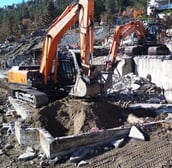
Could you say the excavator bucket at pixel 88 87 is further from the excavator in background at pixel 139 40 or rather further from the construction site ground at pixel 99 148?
the excavator in background at pixel 139 40

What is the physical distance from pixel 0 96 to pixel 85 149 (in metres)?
10.5

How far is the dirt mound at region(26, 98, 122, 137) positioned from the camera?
12375 millimetres

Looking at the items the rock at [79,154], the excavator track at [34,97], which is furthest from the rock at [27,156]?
the excavator track at [34,97]

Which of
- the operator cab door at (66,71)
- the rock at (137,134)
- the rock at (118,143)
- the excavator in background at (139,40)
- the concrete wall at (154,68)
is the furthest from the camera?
the excavator in background at (139,40)

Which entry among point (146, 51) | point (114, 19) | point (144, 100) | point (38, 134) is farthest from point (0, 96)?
point (114, 19)

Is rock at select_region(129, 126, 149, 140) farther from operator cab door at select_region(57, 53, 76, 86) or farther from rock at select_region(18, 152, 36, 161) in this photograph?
operator cab door at select_region(57, 53, 76, 86)

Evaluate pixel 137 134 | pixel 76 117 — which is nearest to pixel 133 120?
pixel 137 134

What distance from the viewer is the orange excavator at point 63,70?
13.6m

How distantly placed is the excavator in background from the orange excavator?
8.50 meters

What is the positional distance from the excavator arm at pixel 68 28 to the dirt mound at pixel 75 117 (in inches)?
59.3

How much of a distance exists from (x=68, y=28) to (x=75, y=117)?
3405 mm

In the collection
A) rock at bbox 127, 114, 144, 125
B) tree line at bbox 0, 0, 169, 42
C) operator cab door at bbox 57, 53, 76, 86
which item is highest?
tree line at bbox 0, 0, 169, 42

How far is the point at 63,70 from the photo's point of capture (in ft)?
51.9


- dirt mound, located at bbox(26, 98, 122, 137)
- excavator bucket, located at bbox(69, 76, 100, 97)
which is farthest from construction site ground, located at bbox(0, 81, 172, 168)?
excavator bucket, located at bbox(69, 76, 100, 97)
